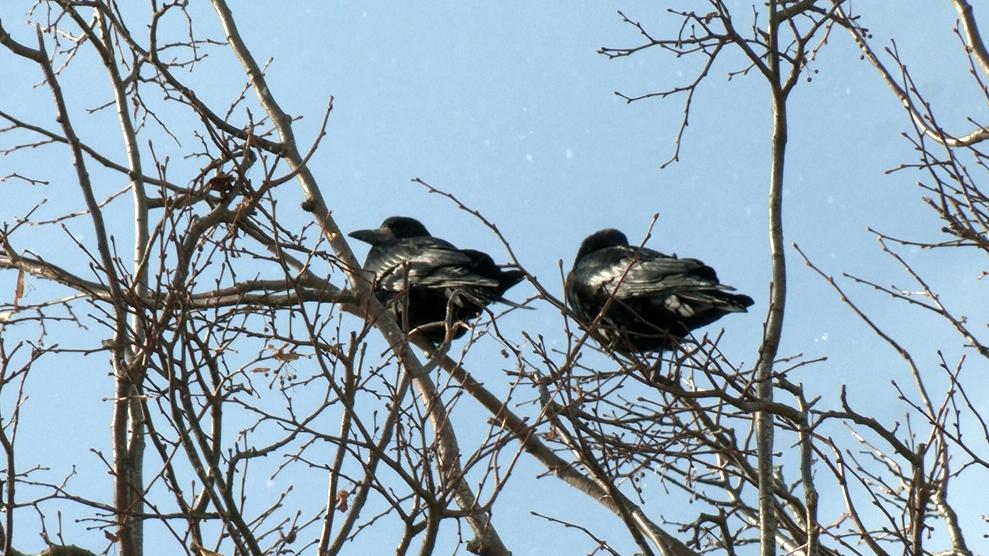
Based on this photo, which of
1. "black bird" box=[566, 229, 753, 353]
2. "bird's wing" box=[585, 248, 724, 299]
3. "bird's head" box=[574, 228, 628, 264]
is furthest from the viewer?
"bird's head" box=[574, 228, 628, 264]

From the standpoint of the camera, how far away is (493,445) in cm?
414

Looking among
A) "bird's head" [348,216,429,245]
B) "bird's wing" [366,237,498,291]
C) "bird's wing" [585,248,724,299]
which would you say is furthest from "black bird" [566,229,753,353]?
"bird's head" [348,216,429,245]

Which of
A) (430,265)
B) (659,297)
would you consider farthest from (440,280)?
(659,297)

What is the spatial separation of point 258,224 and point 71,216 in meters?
2.34

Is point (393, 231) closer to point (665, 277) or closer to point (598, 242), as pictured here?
point (598, 242)

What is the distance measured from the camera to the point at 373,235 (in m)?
9.10

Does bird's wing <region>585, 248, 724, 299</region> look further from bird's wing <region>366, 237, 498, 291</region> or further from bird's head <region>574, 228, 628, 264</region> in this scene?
bird's head <region>574, 228, 628, 264</region>

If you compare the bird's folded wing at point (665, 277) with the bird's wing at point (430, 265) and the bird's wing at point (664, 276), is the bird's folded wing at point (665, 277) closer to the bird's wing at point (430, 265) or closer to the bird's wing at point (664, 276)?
the bird's wing at point (664, 276)

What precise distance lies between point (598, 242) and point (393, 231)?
1682mm

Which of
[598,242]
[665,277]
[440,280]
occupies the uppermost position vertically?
[598,242]

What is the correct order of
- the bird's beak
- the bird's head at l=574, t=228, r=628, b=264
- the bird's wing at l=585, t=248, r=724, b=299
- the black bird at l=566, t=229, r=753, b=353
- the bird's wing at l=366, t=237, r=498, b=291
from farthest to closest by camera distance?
the bird's beak
the bird's head at l=574, t=228, r=628, b=264
the bird's wing at l=366, t=237, r=498, b=291
the bird's wing at l=585, t=248, r=724, b=299
the black bird at l=566, t=229, r=753, b=353

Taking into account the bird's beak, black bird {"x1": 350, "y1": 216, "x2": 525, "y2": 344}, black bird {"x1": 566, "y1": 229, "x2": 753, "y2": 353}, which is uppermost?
the bird's beak

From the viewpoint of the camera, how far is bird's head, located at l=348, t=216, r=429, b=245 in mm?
9086

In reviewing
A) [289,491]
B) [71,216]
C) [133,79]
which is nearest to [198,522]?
[289,491]
